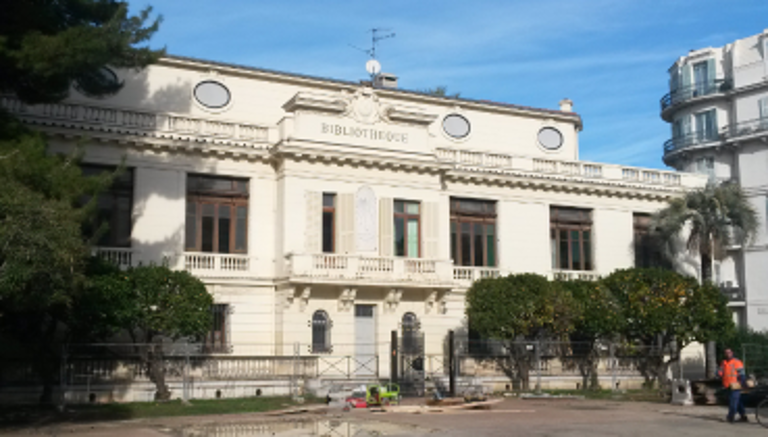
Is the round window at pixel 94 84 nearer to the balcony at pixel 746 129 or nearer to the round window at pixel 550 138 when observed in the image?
the round window at pixel 550 138

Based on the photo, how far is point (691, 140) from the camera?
53406 millimetres

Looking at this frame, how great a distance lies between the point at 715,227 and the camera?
3838 centimetres

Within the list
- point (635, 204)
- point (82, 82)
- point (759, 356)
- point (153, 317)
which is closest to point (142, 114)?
point (82, 82)

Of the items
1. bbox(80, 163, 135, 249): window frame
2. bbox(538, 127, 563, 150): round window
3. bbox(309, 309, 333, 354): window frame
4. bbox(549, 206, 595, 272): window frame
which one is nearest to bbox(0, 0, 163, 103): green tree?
bbox(80, 163, 135, 249): window frame

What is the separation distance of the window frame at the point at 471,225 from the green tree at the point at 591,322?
3785 mm

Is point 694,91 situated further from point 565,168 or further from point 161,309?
point 161,309

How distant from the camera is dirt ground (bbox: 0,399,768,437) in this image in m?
18.3

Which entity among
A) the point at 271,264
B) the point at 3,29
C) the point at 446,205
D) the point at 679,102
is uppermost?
the point at 679,102

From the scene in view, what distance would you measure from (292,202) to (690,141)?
31976 millimetres

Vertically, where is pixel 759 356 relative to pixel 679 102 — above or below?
below

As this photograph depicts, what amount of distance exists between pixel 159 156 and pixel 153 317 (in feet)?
23.5

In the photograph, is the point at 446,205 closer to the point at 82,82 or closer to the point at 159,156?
the point at 159,156

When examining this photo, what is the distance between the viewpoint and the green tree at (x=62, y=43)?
68.4ft

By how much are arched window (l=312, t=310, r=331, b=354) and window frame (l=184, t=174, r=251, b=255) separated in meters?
3.82
